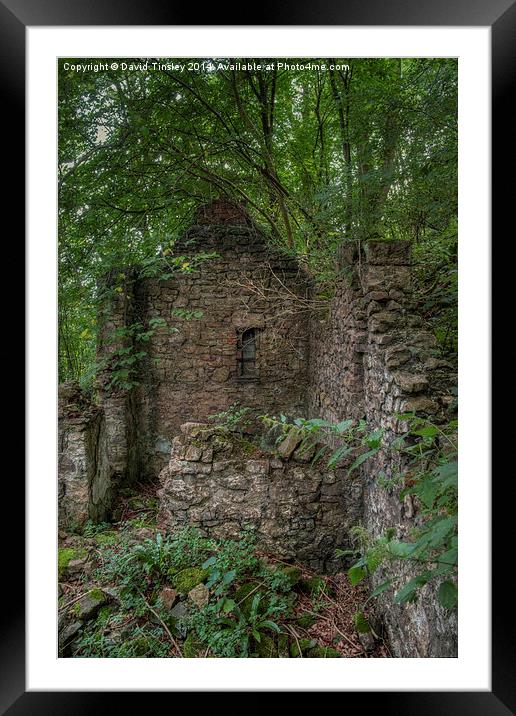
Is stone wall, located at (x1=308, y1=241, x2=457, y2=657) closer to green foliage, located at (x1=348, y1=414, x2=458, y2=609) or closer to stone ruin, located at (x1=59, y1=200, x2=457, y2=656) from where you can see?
stone ruin, located at (x1=59, y1=200, x2=457, y2=656)

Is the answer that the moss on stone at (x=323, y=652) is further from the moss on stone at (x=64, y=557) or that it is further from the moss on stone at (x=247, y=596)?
the moss on stone at (x=64, y=557)

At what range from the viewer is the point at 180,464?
10.0ft

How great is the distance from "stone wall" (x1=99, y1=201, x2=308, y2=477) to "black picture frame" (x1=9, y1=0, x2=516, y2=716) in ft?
15.5

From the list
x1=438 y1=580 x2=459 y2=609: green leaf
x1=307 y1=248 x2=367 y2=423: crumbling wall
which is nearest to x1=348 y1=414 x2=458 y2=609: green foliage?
x1=438 y1=580 x2=459 y2=609: green leaf

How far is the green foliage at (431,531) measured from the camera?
1.11m

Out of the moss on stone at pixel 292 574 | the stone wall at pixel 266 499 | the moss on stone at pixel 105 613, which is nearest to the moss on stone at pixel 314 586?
the moss on stone at pixel 292 574

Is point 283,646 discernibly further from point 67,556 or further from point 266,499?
point 67,556

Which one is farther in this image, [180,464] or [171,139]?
[171,139]

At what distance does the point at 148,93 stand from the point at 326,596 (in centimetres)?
403

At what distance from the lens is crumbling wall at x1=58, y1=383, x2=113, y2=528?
12.2ft
